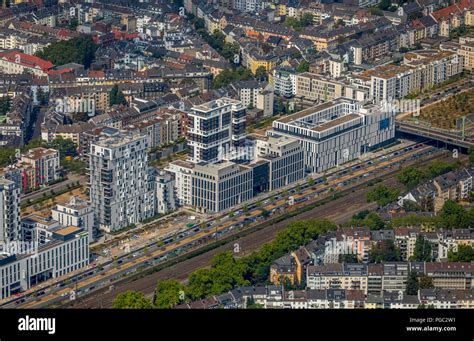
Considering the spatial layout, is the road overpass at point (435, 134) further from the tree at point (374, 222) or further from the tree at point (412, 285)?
the tree at point (412, 285)

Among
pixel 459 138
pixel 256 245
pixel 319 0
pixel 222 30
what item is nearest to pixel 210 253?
pixel 256 245

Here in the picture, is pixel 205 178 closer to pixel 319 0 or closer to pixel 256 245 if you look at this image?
pixel 256 245

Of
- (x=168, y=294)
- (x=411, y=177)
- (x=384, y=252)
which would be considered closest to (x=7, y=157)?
(x=168, y=294)

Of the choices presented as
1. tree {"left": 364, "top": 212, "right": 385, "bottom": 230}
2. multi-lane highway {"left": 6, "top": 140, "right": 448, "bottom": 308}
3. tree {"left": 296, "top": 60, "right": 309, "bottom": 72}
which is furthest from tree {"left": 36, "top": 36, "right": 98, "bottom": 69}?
tree {"left": 364, "top": 212, "right": 385, "bottom": 230}

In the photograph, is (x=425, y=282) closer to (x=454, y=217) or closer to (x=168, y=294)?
(x=454, y=217)

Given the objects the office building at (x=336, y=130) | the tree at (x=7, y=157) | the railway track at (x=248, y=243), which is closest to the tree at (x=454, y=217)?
the railway track at (x=248, y=243)

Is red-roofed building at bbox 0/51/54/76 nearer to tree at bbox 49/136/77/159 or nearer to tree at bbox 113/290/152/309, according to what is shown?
tree at bbox 49/136/77/159
